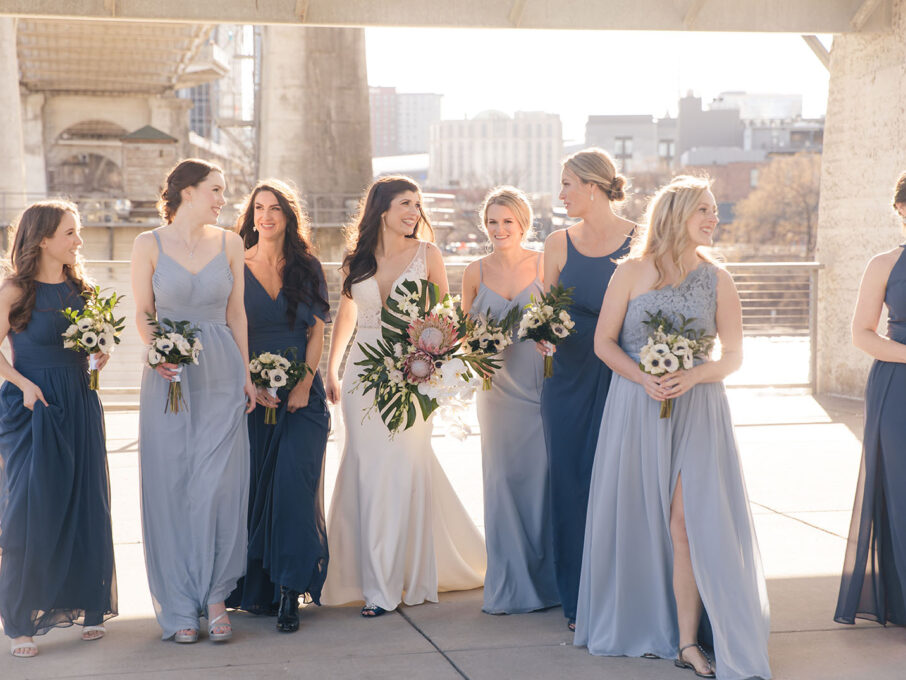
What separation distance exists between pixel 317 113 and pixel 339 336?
959 inches

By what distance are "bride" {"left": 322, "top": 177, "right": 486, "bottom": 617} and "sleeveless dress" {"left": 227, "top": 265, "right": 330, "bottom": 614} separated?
0.17 m

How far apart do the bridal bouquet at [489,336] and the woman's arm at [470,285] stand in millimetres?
396

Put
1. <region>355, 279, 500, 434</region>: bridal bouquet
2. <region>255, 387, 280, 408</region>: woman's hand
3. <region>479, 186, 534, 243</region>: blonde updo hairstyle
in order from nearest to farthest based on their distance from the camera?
<region>355, 279, 500, 434</region>: bridal bouquet
<region>255, 387, 280, 408</region>: woman's hand
<region>479, 186, 534, 243</region>: blonde updo hairstyle

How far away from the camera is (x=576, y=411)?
5.97 meters

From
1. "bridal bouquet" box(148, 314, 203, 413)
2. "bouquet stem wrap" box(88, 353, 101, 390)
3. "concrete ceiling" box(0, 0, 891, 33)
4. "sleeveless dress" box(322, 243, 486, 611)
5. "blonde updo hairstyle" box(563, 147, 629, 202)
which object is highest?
"concrete ceiling" box(0, 0, 891, 33)

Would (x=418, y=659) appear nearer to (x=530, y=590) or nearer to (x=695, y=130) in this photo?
(x=530, y=590)

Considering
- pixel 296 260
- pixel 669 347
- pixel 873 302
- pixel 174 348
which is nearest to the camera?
pixel 669 347

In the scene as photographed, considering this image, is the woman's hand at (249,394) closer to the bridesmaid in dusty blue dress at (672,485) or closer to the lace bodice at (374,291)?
the lace bodice at (374,291)

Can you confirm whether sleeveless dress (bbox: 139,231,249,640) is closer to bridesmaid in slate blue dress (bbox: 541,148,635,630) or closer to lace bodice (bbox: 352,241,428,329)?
lace bodice (bbox: 352,241,428,329)

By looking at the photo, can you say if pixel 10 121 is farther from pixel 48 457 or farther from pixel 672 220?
pixel 672 220

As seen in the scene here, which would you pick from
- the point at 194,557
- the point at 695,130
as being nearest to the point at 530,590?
the point at 194,557

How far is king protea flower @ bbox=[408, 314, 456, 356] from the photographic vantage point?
18.9 feet

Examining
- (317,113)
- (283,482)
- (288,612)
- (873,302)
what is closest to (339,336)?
(283,482)

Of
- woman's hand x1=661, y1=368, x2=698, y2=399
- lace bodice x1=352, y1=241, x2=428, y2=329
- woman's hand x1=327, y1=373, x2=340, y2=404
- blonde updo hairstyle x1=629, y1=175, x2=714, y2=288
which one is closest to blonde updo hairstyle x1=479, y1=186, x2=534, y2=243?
lace bodice x1=352, y1=241, x2=428, y2=329
